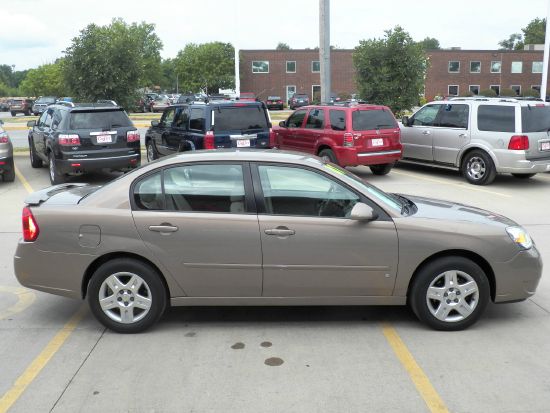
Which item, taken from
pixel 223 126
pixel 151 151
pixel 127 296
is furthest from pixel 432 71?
pixel 127 296

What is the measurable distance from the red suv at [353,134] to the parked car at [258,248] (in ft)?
24.5

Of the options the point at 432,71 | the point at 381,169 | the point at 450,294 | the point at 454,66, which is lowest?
the point at 450,294

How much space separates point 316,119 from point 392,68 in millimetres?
7682

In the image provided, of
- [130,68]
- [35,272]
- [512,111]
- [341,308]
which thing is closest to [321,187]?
[341,308]


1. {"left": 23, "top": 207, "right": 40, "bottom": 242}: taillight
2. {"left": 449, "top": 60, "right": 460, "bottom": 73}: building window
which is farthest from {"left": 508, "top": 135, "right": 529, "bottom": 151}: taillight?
{"left": 449, "top": 60, "right": 460, "bottom": 73}: building window

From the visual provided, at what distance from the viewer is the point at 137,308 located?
4.61 metres

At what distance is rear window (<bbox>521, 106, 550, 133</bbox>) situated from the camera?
11.3 m

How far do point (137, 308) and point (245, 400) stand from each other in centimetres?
145

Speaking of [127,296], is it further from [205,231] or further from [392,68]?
[392,68]

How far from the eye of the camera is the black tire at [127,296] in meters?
4.52

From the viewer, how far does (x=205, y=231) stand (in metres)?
4.48

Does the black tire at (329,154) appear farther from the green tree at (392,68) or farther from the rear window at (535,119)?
the green tree at (392,68)

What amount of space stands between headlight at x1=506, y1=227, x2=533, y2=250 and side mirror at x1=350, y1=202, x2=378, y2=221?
119 cm

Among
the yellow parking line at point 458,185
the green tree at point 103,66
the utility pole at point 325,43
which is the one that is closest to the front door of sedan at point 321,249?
the yellow parking line at point 458,185
